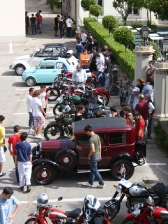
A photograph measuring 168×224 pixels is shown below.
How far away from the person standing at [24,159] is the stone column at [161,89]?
5098 mm

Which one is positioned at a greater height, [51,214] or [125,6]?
[125,6]

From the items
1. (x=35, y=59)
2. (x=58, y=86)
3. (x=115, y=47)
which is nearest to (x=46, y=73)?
(x=35, y=59)

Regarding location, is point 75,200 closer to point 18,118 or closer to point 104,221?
point 104,221

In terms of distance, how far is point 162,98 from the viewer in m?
15.7

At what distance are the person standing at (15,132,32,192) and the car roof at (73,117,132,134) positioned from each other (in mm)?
1298

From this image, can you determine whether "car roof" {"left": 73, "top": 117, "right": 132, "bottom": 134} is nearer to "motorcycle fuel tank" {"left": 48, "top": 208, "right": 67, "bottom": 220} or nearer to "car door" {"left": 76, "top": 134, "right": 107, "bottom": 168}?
"car door" {"left": 76, "top": 134, "right": 107, "bottom": 168}

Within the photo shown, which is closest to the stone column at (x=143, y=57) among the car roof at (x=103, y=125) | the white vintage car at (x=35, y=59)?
the car roof at (x=103, y=125)

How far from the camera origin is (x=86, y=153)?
41.5 ft

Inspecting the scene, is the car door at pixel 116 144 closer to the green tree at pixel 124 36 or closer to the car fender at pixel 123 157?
the car fender at pixel 123 157

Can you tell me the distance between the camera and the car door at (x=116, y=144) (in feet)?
41.8

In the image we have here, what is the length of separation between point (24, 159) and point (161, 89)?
5.45m

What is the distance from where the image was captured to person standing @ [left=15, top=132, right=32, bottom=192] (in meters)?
12.0

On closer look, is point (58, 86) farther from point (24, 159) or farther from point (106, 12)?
point (106, 12)

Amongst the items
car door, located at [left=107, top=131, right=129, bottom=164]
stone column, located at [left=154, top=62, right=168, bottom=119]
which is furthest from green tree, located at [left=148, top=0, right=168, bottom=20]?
car door, located at [left=107, top=131, right=129, bottom=164]
